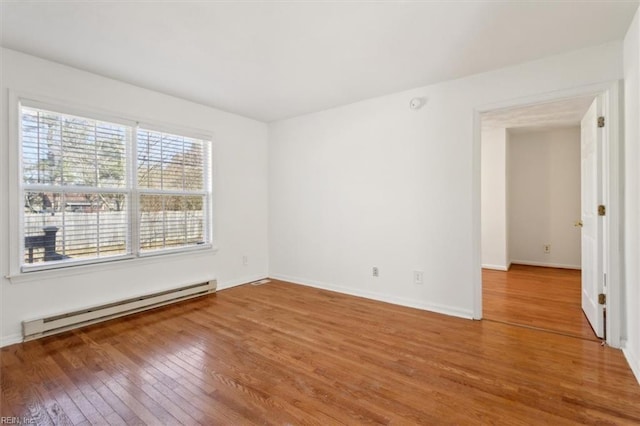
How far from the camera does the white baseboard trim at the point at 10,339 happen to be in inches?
97.7

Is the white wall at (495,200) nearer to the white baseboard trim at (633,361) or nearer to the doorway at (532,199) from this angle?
the doorway at (532,199)

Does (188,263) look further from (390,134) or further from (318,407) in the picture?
(390,134)

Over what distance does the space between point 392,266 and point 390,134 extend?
5.24 feet

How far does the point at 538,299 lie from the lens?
3.61 metres

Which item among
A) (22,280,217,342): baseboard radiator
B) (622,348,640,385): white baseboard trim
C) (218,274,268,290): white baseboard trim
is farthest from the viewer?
(218,274,268,290): white baseboard trim

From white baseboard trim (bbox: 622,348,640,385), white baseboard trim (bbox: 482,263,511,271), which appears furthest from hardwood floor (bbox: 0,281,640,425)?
white baseboard trim (bbox: 482,263,511,271)

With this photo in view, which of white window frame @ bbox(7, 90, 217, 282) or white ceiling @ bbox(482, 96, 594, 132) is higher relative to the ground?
white ceiling @ bbox(482, 96, 594, 132)

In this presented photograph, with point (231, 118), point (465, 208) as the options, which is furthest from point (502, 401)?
point (231, 118)

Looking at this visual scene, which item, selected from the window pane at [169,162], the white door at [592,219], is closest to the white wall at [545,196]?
the white door at [592,219]

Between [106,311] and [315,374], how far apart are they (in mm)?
2356

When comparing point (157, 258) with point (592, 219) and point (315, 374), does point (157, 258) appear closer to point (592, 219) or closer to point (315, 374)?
point (315, 374)

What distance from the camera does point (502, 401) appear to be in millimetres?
1761

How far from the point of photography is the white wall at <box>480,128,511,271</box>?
5316 mm

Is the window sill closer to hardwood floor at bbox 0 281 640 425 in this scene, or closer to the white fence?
the white fence
